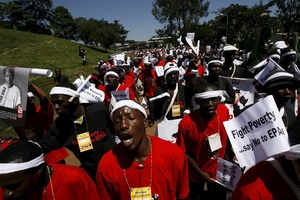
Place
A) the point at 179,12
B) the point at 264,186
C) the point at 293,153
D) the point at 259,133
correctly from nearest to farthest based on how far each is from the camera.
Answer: the point at 293,153 < the point at 264,186 < the point at 259,133 < the point at 179,12

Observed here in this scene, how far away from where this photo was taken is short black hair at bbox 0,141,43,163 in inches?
72.8

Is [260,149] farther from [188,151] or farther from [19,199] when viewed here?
[19,199]

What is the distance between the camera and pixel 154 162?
89.3 inches

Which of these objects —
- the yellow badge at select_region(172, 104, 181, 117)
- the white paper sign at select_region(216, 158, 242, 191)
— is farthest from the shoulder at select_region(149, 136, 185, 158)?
the yellow badge at select_region(172, 104, 181, 117)

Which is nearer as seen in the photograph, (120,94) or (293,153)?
(293,153)

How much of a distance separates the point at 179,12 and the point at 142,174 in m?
53.8

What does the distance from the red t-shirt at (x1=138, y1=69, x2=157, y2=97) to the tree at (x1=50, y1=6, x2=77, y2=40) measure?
74343 millimetres

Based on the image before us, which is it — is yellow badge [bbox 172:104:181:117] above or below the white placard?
below

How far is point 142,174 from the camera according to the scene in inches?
88.1

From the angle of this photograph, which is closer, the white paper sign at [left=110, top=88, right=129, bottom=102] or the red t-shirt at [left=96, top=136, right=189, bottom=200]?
the red t-shirt at [left=96, top=136, right=189, bottom=200]

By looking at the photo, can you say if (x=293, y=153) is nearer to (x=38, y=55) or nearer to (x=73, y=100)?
(x=73, y=100)

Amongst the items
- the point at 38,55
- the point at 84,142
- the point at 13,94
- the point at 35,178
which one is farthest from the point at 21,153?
the point at 38,55

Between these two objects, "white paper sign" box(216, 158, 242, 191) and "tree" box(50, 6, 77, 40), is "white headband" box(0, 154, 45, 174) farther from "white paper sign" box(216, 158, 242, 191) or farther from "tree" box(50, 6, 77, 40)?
"tree" box(50, 6, 77, 40)

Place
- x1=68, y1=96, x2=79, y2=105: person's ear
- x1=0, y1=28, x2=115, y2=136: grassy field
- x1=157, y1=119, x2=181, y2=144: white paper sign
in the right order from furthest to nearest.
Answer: x1=0, y1=28, x2=115, y2=136: grassy field < x1=157, y1=119, x2=181, y2=144: white paper sign < x1=68, y1=96, x2=79, y2=105: person's ear
